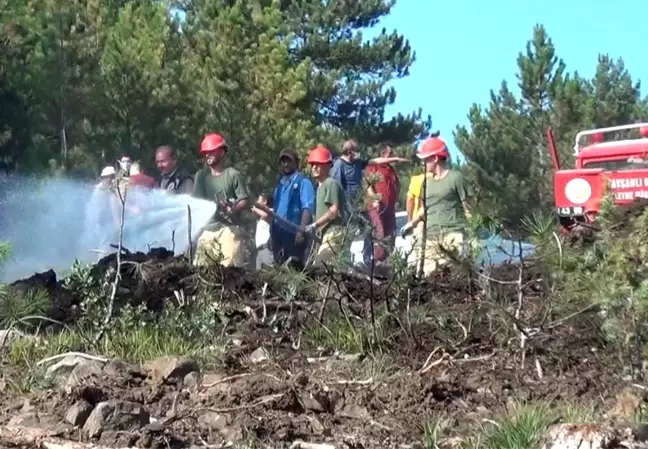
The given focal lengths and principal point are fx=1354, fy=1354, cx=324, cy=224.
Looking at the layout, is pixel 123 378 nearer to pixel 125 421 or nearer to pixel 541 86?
pixel 125 421

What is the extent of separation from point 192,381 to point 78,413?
750 mm

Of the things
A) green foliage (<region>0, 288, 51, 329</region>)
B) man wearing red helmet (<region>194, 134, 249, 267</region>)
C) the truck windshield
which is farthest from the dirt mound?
the truck windshield

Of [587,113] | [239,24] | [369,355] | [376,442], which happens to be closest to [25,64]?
[239,24]

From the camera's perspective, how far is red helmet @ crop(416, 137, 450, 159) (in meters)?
10.4

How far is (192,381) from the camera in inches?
240

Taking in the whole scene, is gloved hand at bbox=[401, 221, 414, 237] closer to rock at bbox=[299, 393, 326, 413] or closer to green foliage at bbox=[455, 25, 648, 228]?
rock at bbox=[299, 393, 326, 413]

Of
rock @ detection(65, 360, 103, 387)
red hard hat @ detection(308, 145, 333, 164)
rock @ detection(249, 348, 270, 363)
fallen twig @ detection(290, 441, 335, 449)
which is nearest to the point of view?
fallen twig @ detection(290, 441, 335, 449)

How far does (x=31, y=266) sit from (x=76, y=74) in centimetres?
1468

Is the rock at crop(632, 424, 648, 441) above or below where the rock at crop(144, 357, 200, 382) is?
below

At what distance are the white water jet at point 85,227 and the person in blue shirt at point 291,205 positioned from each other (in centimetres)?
67

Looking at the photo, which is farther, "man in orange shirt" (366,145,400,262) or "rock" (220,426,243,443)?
"man in orange shirt" (366,145,400,262)

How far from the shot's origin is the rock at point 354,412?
5.58 meters

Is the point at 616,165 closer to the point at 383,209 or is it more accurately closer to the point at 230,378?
the point at 383,209

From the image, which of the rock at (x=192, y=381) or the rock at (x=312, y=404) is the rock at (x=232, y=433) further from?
the rock at (x=192, y=381)
